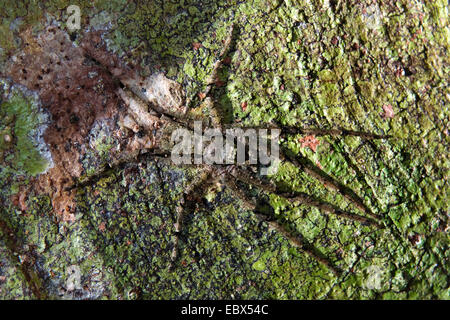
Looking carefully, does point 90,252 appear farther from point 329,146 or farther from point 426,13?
point 426,13

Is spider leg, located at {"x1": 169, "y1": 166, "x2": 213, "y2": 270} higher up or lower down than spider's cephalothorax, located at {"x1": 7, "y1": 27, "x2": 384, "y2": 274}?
lower down

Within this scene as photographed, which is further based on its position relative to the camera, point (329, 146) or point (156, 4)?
point (156, 4)

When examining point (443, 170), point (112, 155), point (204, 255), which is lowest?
point (204, 255)

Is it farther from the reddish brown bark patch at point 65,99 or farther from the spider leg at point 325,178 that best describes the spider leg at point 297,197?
the reddish brown bark patch at point 65,99

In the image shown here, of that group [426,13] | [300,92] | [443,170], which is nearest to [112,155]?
[300,92]

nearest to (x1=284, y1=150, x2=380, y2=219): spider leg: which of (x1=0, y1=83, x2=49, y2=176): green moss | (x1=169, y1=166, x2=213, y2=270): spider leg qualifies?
(x1=169, y1=166, x2=213, y2=270): spider leg

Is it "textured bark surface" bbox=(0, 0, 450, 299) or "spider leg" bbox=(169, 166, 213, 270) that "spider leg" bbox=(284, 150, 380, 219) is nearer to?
"textured bark surface" bbox=(0, 0, 450, 299)

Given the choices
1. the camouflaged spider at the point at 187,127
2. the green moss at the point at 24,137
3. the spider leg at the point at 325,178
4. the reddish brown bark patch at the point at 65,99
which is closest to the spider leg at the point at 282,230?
the camouflaged spider at the point at 187,127
